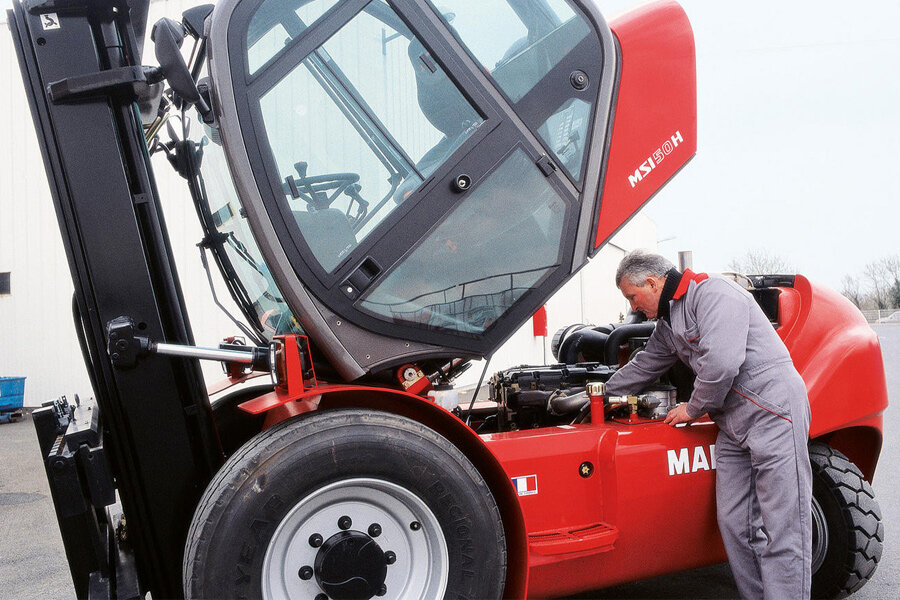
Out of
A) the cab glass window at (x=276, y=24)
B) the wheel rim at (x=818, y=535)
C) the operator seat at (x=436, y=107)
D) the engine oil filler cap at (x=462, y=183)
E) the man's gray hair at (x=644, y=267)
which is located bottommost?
the wheel rim at (x=818, y=535)

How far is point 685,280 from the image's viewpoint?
122 inches

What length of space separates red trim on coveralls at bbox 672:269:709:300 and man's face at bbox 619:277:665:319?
77 millimetres

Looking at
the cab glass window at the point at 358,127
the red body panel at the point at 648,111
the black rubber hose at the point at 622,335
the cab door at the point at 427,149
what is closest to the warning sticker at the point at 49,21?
the cab door at the point at 427,149

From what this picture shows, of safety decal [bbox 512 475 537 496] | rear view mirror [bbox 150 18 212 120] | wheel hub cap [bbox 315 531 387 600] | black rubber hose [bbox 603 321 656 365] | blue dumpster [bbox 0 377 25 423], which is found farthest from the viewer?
blue dumpster [bbox 0 377 25 423]

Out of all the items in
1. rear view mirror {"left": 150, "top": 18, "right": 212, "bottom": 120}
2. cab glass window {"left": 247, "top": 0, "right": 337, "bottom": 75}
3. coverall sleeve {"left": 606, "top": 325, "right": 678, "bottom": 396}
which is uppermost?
cab glass window {"left": 247, "top": 0, "right": 337, "bottom": 75}

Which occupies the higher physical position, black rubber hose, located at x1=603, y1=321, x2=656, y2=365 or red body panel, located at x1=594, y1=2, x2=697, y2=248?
red body panel, located at x1=594, y1=2, x2=697, y2=248

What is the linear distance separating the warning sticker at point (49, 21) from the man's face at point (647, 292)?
237 centimetres

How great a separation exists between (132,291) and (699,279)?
2.24 meters

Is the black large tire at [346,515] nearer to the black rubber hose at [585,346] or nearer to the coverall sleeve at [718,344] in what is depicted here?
the coverall sleeve at [718,344]

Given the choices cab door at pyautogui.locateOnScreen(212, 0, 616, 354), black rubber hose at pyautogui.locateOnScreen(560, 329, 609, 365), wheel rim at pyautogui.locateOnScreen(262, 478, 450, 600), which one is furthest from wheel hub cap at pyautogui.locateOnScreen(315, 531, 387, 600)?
black rubber hose at pyautogui.locateOnScreen(560, 329, 609, 365)

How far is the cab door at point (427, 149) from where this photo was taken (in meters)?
2.43

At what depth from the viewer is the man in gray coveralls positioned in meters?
2.87

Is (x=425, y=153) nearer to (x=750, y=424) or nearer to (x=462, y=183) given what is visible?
(x=462, y=183)

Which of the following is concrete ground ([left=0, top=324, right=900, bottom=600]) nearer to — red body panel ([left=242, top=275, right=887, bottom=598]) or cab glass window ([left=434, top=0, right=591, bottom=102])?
red body panel ([left=242, top=275, right=887, bottom=598])
